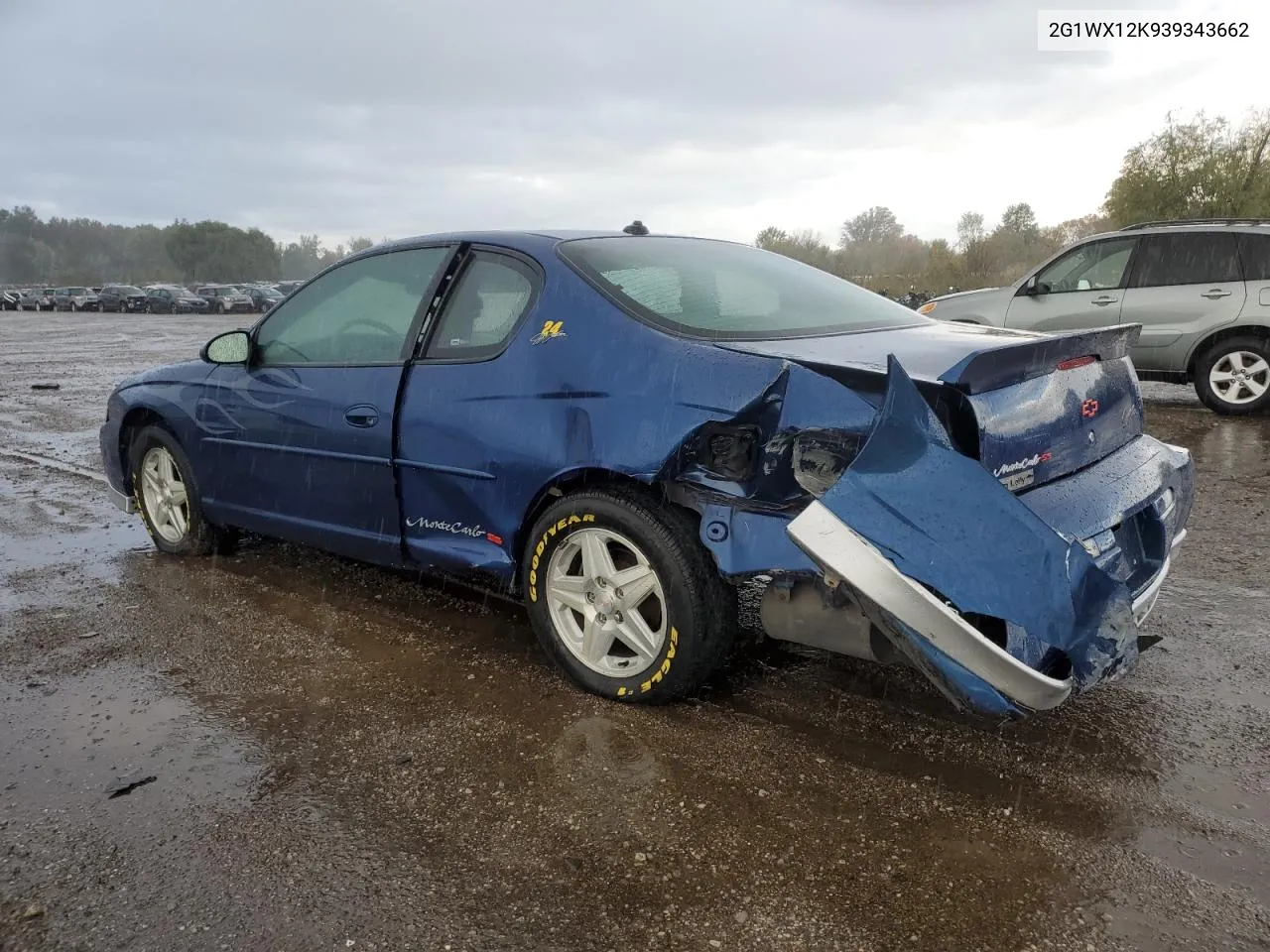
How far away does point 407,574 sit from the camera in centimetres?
471

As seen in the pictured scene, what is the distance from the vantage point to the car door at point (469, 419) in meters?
3.35

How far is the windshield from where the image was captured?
126 inches

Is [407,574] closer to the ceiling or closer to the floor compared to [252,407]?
Result: closer to the floor

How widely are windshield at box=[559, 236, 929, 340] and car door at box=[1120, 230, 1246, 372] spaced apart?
20.3 feet

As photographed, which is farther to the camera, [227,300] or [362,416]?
[227,300]

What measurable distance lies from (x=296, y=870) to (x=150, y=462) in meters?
3.33

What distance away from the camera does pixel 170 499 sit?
196 inches

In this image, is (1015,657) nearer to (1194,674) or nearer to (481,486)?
(1194,674)

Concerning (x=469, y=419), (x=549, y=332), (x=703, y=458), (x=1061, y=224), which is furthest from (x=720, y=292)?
(x=1061, y=224)

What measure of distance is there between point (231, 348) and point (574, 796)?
286 cm

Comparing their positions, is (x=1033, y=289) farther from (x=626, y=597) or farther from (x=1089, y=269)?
(x=626, y=597)

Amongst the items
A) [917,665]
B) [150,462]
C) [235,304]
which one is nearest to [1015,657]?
[917,665]

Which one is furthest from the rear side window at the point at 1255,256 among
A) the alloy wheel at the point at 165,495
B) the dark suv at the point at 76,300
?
the dark suv at the point at 76,300

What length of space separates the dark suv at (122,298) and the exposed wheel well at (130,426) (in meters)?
50.7
